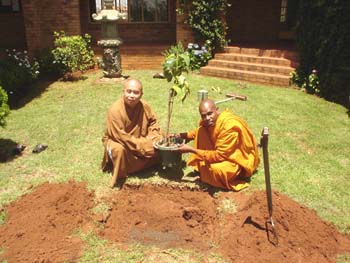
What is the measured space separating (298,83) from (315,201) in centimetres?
587

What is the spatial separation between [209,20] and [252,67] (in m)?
2.27

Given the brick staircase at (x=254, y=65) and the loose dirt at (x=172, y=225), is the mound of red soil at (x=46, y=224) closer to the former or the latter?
the loose dirt at (x=172, y=225)

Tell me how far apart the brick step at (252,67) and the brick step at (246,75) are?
0.62ft

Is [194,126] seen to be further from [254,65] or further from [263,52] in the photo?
[263,52]

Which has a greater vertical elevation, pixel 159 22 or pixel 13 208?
pixel 159 22

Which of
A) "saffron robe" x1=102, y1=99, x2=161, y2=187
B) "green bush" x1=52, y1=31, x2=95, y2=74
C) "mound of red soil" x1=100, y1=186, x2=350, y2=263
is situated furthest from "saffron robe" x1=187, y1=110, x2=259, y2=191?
"green bush" x1=52, y1=31, x2=95, y2=74

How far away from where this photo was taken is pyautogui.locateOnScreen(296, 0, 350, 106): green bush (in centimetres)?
853

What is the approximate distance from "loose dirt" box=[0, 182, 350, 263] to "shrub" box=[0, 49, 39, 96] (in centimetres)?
481

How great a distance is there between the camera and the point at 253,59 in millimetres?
11070

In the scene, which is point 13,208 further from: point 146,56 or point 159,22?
point 159,22

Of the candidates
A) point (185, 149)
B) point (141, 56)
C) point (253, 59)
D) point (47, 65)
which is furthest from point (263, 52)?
point (185, 149)

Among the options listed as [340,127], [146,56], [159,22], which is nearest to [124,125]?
[340,127]

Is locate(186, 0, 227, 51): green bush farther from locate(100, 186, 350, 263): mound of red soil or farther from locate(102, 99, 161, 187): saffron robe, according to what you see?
locate(100, 186, 350, 263): mound of red soil

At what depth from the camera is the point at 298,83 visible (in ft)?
32.4
